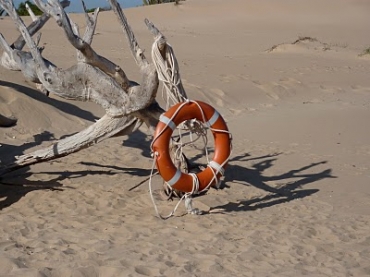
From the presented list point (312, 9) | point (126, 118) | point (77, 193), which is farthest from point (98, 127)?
point (312, 9)

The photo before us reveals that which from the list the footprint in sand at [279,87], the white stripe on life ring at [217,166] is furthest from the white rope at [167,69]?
the footprint in sand at [279,87]

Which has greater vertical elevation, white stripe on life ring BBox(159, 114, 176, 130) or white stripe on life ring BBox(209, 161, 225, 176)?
white stripe on life ring BBox(159, 114, 176, 130)

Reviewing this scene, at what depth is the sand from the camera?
15.3 feet

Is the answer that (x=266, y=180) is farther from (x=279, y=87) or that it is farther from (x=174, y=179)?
(x=279, y=87)

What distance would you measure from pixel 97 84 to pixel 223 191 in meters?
1.75

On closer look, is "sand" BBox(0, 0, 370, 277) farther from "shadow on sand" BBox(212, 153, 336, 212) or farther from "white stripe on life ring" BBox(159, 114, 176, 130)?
"white stripe on life ring" BBox(159, 114, 176, 130)

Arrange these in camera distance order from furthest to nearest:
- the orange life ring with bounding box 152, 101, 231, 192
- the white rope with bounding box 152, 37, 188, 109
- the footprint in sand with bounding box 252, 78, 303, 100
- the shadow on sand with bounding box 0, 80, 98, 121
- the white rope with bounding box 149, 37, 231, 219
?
1. the footprint in sand with bounding box 252, 78, 303, 100
2. the shadow on sand with bounding box 0, 80, 98, 121
3. the white rope with bounding box 152, 37, 188, 109
4. the white rope with bounding box 149, 37, 231, 219
5. the orange life ring with bounding box 152, 101, 231, 192

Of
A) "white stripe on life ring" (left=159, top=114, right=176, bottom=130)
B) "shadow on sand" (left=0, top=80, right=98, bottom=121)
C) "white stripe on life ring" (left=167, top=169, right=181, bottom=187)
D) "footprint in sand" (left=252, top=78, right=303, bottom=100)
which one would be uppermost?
"white stripe on life ring" (left=159, top=114, right=176, bottom=130)

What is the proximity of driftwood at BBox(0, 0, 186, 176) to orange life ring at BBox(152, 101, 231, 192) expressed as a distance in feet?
1.18

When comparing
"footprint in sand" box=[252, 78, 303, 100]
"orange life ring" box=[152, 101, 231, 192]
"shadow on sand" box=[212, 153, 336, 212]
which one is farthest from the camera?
"footprint in sand" box=[252, 78, 303, 100]

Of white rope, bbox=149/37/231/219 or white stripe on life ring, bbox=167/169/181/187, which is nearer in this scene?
white stripe on life ring, bbox=167/169/181/187

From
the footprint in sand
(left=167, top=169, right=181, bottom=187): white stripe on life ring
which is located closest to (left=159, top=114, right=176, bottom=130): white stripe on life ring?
(left=167, top=169, right=181, bottom=187): white stripe on life ring

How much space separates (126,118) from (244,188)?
1523 mm

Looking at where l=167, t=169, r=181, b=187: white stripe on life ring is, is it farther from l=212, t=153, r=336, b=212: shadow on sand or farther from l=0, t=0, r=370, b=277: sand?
l=212, t=153, r=336, b=212: shadow on sand
